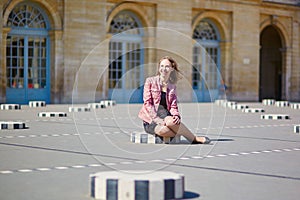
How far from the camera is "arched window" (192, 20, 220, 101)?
37469 millimetres

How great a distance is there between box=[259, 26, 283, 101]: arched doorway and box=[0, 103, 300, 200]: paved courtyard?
31.7 m

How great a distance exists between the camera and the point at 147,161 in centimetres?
947

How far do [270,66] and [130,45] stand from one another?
16.9 metres

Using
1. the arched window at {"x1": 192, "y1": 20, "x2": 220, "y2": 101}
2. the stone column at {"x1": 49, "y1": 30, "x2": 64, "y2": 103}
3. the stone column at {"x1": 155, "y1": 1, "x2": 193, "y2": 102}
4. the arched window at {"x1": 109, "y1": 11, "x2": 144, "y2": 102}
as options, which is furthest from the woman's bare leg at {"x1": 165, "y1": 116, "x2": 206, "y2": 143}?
the arched window at {"x1": 192, "y1": 20, "x2": 220, "y2": 101}

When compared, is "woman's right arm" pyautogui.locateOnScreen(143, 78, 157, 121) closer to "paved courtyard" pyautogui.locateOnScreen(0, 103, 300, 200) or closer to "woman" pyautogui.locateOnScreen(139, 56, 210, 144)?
"woman" pyautogui.locateOnScreen(139, 56, 210, 144)

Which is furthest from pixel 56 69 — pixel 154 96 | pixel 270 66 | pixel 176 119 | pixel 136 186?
pixel 136 186

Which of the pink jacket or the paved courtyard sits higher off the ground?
the pink jacket

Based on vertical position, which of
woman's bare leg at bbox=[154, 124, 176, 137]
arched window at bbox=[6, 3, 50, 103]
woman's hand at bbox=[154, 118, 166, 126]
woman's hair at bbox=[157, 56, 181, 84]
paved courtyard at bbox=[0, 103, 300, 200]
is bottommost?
paved courtyard at bbox=[0, 103, 300, 200]

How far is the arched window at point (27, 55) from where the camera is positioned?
30.0 m

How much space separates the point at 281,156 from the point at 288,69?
33028 mm

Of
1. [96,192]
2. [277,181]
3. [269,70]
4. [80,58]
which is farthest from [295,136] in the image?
[269,70]

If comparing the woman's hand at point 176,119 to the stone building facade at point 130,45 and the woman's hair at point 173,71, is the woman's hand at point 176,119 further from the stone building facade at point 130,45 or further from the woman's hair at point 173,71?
the stone building facade at point 130,45

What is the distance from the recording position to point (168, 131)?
11578 mm

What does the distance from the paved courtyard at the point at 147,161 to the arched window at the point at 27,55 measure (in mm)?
14700
